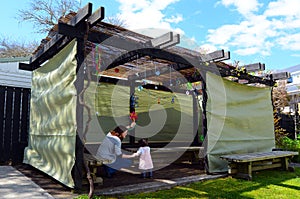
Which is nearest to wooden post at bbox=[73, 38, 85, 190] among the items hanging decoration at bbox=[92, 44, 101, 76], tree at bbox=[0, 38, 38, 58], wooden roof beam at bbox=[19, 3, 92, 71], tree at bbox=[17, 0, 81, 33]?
wooden roof beam at bbox=[19, 3, 92, 71]

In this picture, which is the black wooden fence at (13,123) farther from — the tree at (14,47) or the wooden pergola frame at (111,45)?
the tree at (14,47)

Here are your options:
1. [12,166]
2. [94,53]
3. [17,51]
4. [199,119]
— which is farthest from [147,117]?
[17,51]

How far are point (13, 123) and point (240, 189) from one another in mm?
5498

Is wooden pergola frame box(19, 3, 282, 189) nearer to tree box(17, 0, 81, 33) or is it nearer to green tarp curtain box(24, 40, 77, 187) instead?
green tarp curtain box(24, 40, 77, 187)

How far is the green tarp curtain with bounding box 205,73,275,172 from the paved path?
125 inches

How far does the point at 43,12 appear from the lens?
16.9m

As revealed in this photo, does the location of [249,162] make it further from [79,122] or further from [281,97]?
[281,97]

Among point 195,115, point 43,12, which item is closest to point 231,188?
point 195,115

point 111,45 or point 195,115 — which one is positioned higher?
point 111,45

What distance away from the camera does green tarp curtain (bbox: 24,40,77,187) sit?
3795 mm

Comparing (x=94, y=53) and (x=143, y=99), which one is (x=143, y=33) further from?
(x=143, y=99)

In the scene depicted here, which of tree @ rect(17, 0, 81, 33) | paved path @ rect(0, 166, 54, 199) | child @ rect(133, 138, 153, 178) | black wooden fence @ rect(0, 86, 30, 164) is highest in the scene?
tree @ rect(17, 0, 81, 33)

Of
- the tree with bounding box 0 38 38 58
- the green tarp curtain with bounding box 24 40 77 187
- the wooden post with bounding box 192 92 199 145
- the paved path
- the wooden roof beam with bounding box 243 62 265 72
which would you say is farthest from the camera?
the tree with bounding box 0 38 38 58

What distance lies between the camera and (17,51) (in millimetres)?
17984
